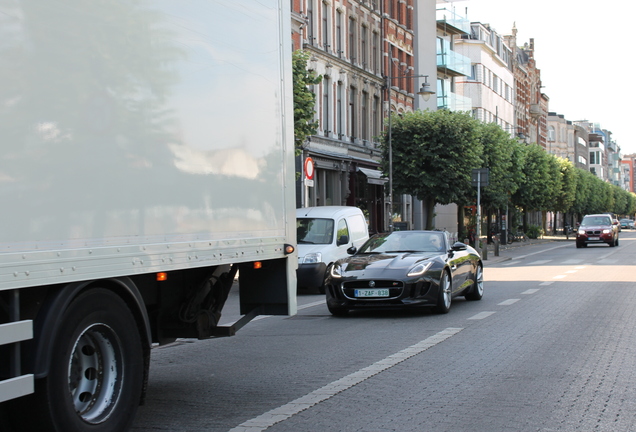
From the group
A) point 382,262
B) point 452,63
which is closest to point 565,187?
point 452,63

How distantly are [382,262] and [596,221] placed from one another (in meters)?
38.0

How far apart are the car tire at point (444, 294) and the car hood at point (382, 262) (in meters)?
0.40

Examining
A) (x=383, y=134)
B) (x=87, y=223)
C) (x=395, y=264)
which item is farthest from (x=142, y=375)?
(x=383, y=134)

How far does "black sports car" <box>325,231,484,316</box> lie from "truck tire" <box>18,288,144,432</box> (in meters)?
8.01

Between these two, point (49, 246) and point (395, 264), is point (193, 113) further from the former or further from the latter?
point (395, 264)

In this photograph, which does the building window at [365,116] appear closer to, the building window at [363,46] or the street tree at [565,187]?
the building window at [363,46]

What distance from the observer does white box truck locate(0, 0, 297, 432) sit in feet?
14.8

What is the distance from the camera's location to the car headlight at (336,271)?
13758 millimetres

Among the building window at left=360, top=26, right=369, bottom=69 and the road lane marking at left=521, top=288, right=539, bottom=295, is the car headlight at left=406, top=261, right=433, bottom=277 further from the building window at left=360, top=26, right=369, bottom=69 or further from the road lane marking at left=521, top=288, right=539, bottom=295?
the building window at left=360, top=26, right=369, bottom=69

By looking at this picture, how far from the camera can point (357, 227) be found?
70.3 ft

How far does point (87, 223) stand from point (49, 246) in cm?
36

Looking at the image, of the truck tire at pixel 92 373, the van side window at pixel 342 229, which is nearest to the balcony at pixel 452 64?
the van side window at pixel 342 229

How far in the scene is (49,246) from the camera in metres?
4.62

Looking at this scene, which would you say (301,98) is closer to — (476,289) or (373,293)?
(476,289)
